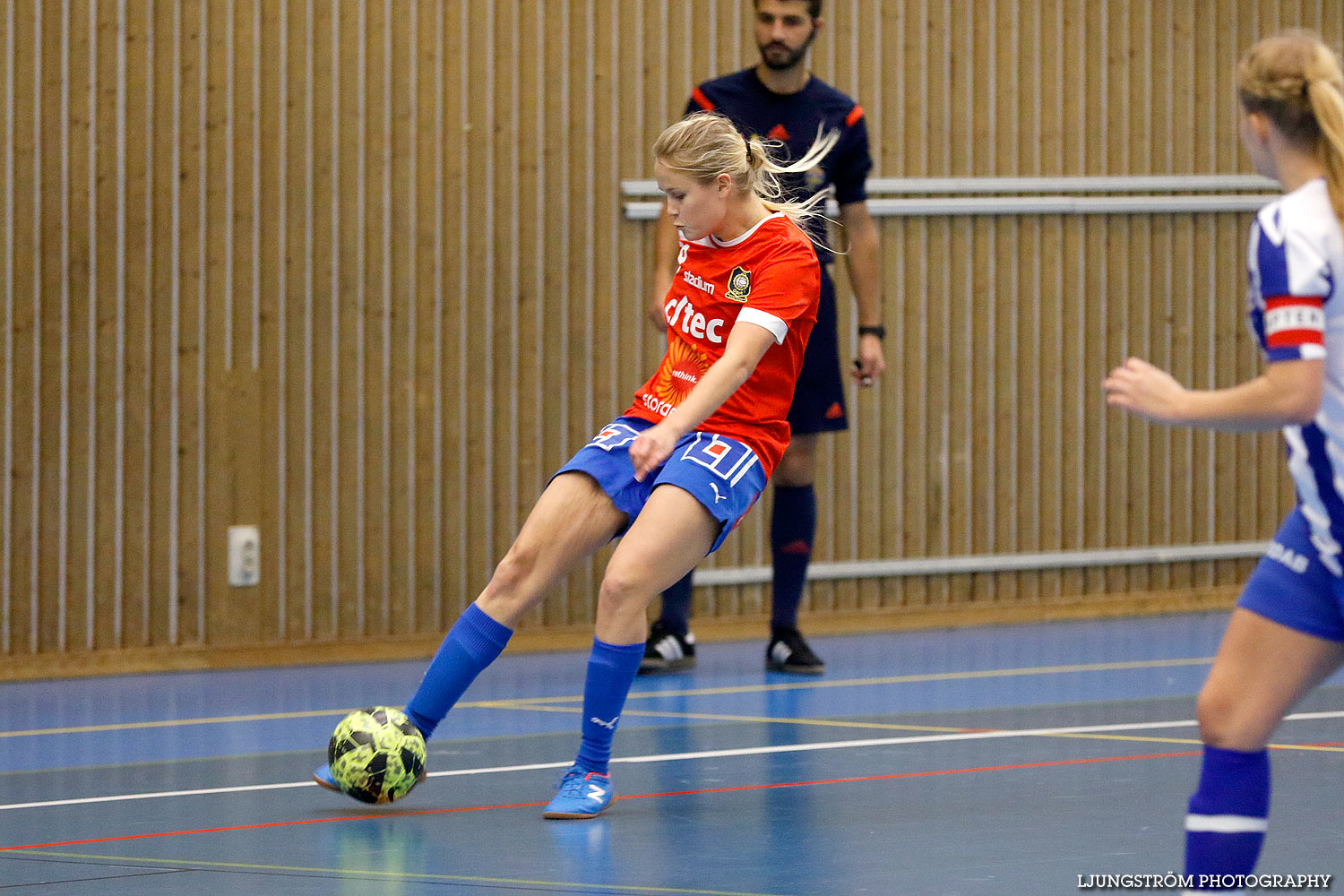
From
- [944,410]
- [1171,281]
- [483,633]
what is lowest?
[483,633]

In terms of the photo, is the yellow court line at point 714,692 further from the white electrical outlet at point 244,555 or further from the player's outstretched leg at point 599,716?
the player's outstretched leg at point 599,716

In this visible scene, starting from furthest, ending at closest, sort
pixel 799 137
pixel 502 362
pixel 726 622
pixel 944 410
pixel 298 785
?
pixel 944 410, pixel 726 622, pixel 502 362, pixel 799 137, pixel 298 785

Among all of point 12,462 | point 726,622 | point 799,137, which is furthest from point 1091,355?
point 12,462

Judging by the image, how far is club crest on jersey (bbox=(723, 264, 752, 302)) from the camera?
4246 millimetres

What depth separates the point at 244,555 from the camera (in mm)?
6887

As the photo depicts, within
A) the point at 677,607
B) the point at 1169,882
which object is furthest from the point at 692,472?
the point at 677,607

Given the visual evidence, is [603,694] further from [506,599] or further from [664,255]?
[664,255]

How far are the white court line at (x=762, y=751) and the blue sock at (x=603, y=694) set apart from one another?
0.63 meters

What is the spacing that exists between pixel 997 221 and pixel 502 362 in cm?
245

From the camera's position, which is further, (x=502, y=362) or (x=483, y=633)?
(x=502, y=362)

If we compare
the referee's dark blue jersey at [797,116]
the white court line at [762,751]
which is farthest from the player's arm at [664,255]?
the white court line at [762,751]

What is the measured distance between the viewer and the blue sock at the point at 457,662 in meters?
4.10

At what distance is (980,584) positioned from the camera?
8.59 m

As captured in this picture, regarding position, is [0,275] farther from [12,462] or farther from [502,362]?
[502,362]
